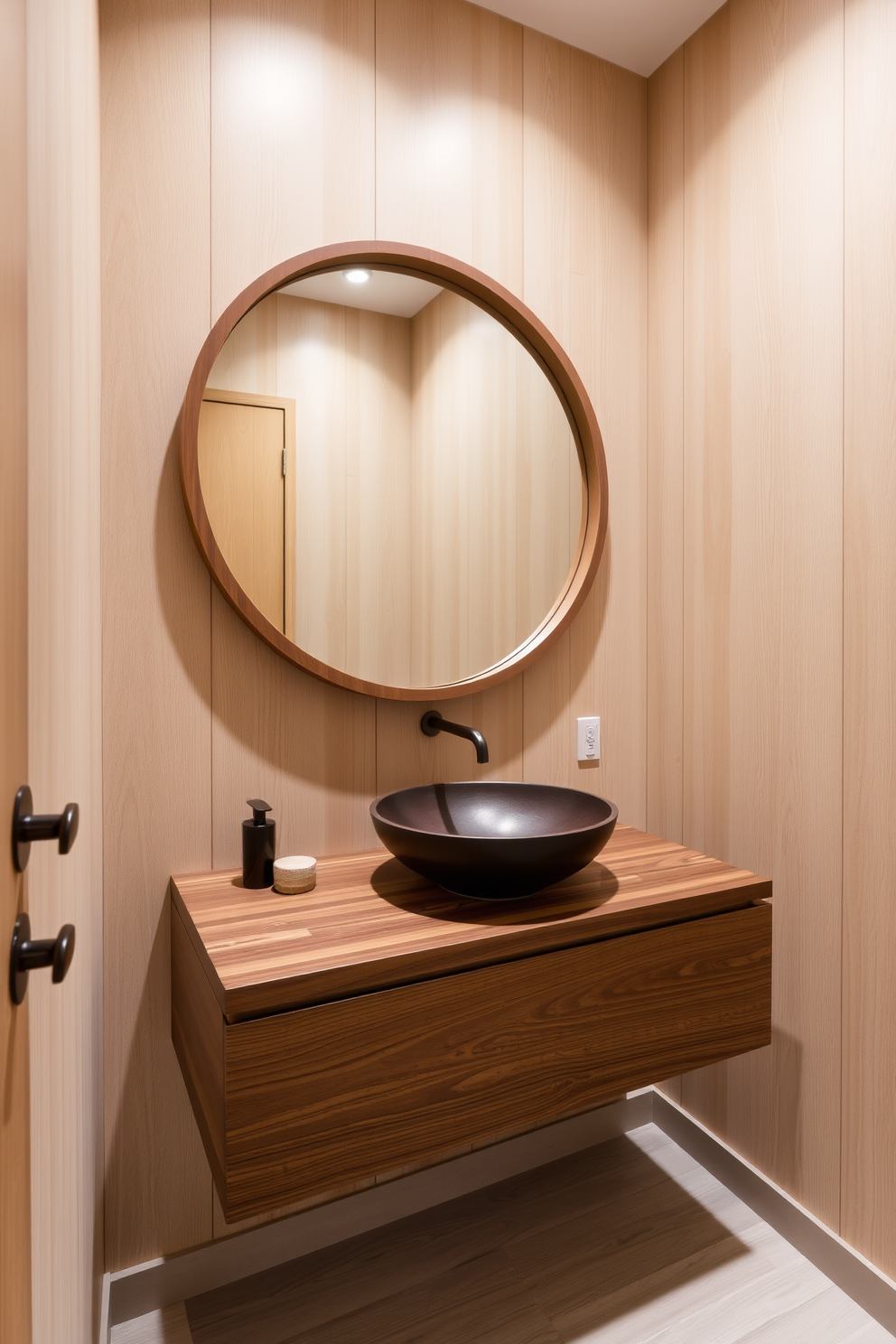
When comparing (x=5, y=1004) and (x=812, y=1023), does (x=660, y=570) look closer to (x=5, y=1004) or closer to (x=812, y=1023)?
(x=812, y=1023)

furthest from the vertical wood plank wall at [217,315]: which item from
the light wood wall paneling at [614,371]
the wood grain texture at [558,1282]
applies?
the wood grain texture at [558,1282]

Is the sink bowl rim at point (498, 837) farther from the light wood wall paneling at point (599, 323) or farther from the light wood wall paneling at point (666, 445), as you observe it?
the light wood wall paneling at point (666, 445)

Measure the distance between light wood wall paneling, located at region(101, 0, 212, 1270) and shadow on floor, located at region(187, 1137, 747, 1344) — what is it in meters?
0.20

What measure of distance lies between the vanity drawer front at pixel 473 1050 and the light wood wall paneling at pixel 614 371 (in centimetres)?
59

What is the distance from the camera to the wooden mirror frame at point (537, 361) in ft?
4.63

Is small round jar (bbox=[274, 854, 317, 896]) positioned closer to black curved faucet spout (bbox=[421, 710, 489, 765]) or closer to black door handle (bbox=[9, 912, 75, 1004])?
black curved faucet spout (bbox=[421, 710, 489, 765])

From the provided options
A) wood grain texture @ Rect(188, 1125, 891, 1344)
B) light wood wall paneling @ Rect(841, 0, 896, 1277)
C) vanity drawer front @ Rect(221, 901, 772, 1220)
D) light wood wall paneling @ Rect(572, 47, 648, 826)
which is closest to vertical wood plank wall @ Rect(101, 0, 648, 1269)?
light wood wall paneling @ Rect(572, 47, 648, 826)

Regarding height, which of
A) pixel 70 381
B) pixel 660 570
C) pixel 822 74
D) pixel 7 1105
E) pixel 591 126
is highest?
pixel 591 126

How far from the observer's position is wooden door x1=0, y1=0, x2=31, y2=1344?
52cm

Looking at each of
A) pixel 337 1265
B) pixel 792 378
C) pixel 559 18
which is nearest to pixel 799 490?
pixel 792 378

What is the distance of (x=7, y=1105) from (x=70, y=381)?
775 mm

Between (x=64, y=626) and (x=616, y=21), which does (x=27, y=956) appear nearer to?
(x=64, y=626)

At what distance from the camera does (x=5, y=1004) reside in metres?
0.52

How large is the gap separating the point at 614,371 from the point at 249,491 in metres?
0.95
